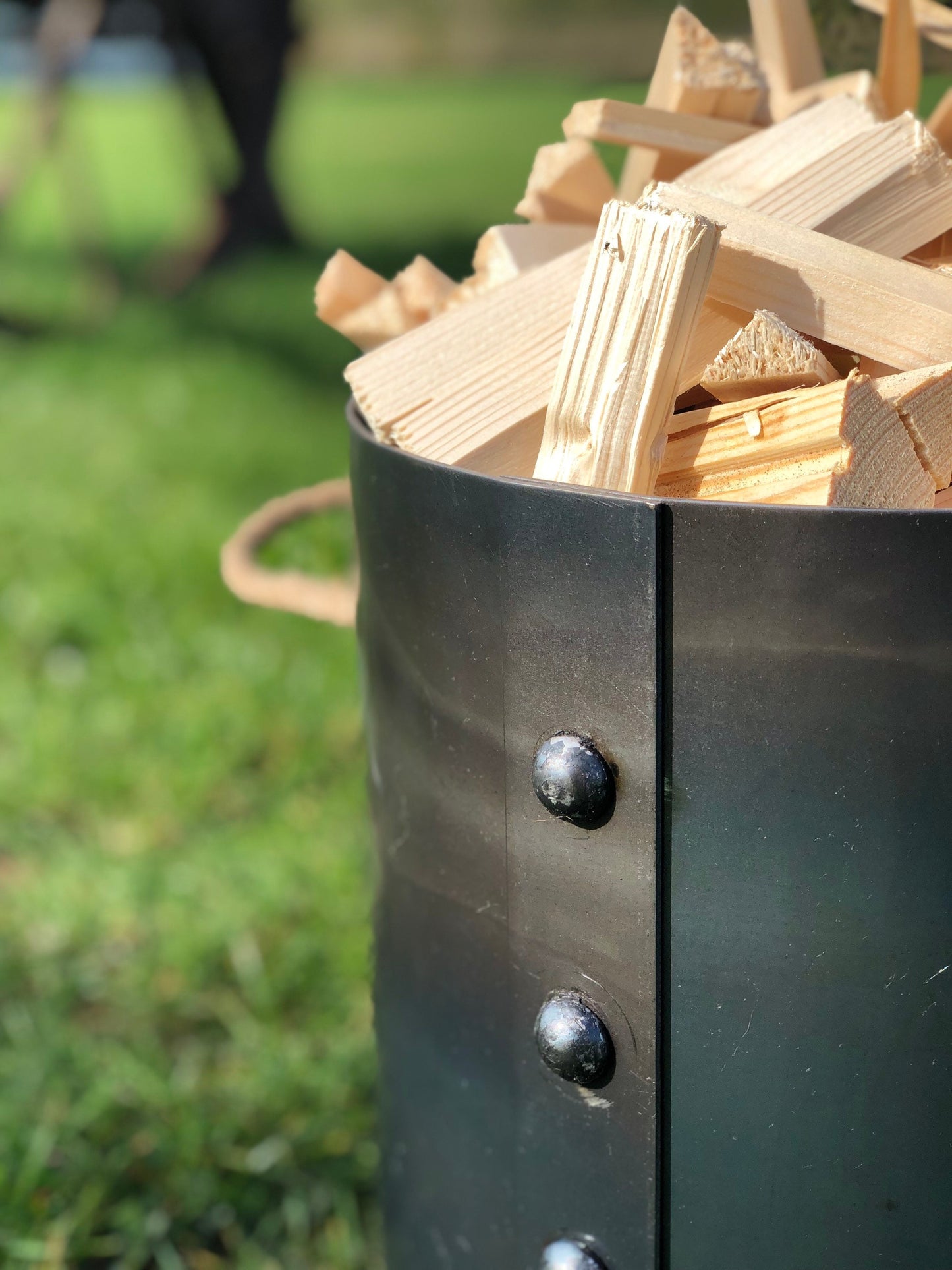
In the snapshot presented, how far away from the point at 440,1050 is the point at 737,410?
633 millimetres

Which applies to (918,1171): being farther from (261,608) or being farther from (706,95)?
(261,608)

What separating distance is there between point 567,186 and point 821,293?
0.37 metres

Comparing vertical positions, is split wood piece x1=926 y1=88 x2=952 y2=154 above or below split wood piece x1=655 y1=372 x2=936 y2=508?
above

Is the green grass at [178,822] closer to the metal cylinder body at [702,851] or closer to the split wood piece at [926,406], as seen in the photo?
the metal cylinder body at [702,851]

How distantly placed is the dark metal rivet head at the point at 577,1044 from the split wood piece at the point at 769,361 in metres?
0.50

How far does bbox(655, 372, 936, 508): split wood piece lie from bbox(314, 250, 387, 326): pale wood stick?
1.72 ft

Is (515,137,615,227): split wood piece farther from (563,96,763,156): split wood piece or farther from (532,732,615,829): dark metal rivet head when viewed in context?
(532,732,615,829): dark metal rivet head

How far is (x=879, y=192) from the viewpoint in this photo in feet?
3.59

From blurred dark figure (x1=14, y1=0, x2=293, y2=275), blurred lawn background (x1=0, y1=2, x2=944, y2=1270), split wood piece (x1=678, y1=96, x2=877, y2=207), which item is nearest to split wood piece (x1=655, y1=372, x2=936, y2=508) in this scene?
split wood piece (x1=678, y1=96, x2=877, y2=207)

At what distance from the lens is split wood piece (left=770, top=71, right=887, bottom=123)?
52.6 inches

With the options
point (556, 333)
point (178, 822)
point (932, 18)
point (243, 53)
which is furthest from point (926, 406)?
point (243, 53)

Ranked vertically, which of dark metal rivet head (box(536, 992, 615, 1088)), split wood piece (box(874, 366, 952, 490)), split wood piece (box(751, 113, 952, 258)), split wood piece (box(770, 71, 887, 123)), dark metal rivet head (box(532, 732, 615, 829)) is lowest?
dark metal rivet head (box(536, 992, 615, 1088))

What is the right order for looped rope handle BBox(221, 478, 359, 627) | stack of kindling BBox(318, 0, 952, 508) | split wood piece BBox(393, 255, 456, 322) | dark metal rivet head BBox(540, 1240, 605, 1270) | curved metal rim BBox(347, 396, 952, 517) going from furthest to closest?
looped rope handle BBox(221, 478, 359, 627) < split wood piece BBox(393, 255, 456, 322) < dark metal rivet head BBox(540, 1240, 605, 1270) < stack of kindling BBox(318, 0, 952, 508) < curved metal rim BBox(347, 396, 952, 517)

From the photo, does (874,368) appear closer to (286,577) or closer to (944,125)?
(944,125)
